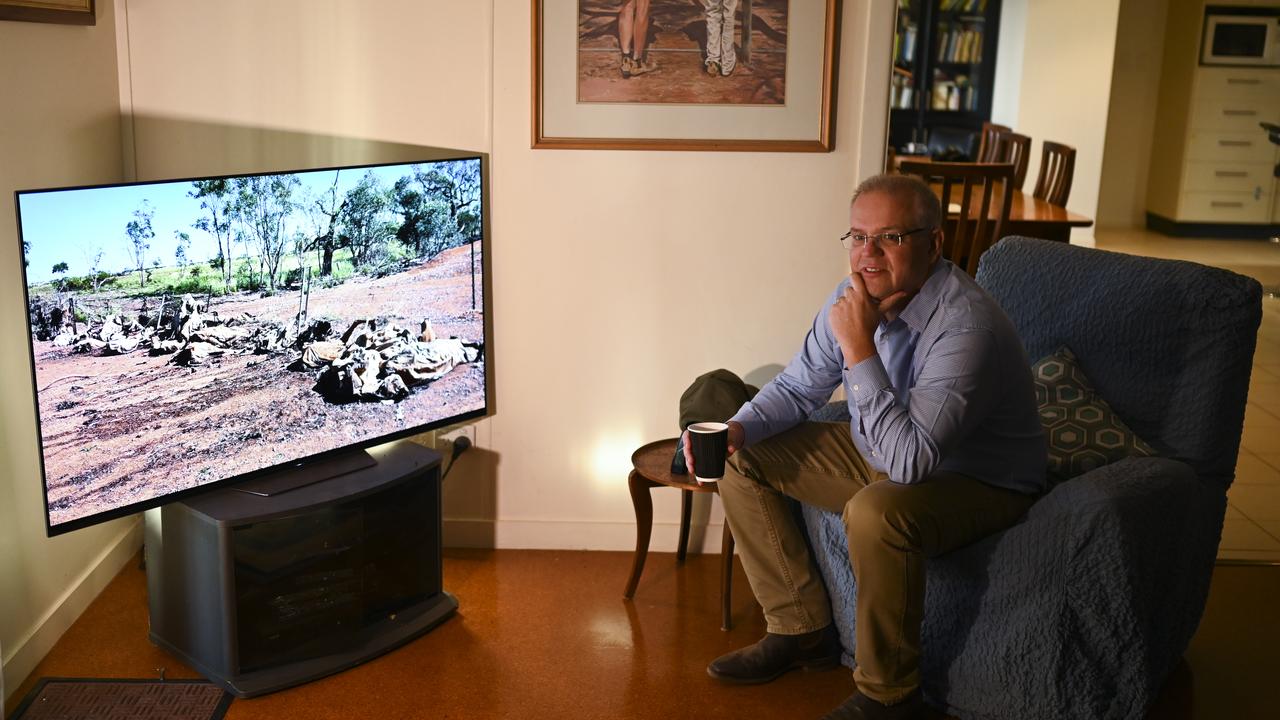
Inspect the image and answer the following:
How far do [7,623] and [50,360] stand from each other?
70 cm

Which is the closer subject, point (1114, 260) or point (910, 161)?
point (1114, 260)

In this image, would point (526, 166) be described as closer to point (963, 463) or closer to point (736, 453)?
point (736, 453)

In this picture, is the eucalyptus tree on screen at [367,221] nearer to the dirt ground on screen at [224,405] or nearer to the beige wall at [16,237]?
the dirt ground on screen at [224,405]

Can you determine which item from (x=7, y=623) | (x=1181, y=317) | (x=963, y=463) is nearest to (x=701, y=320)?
(x=963, y=463)

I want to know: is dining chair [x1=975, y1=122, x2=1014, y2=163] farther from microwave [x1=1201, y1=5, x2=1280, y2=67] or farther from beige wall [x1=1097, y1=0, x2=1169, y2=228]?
microwave [x1=1201, y1=5, x2=1280, y2=67]

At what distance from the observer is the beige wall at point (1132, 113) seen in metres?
8.88

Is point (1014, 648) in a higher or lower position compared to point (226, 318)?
lower

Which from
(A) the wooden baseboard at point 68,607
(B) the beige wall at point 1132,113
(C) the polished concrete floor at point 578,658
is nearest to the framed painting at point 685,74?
(C) the polished concrete floor at point 578,658

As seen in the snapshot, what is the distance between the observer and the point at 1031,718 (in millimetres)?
2312

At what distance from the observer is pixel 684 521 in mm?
3248

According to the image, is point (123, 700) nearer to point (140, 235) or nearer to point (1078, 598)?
point (140, 235)

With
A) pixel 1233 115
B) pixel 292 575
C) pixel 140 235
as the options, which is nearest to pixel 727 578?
pixel 292 575

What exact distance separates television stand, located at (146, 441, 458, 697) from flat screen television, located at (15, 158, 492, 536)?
0.12 metres

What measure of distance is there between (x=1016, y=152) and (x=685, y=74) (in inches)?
147
